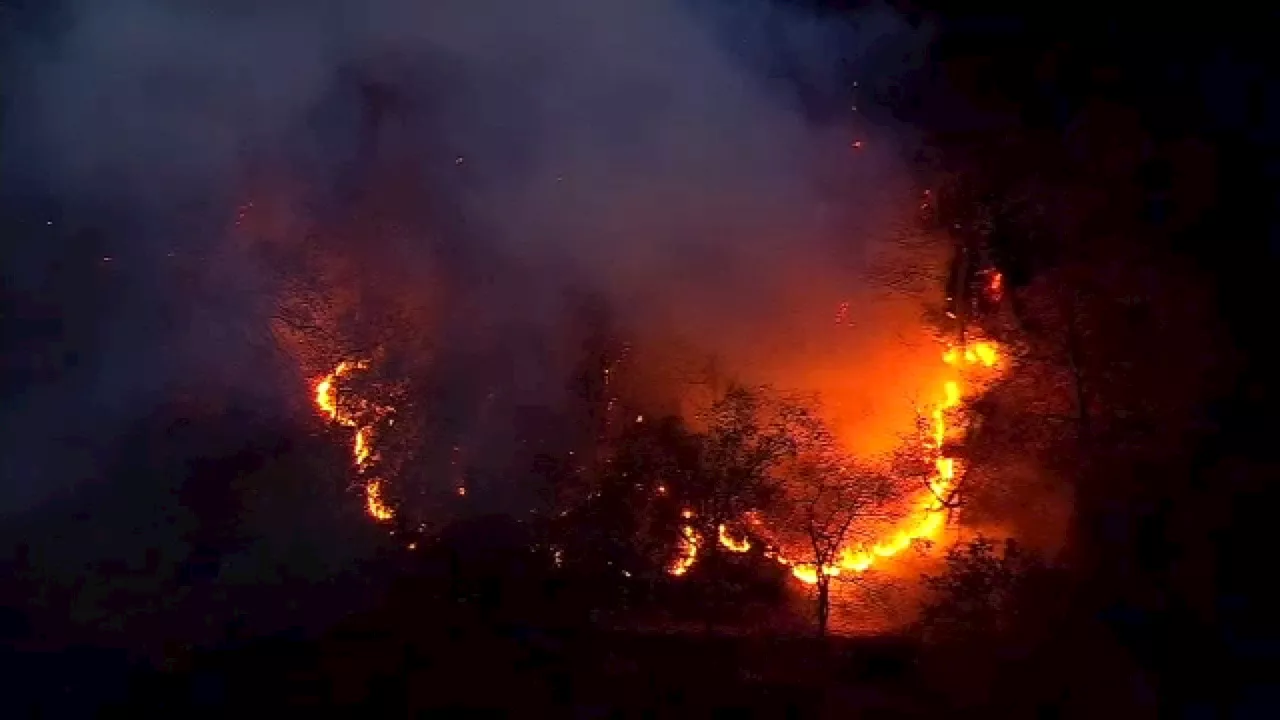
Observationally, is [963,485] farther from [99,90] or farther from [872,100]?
[99,90]

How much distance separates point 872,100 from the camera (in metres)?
16.5

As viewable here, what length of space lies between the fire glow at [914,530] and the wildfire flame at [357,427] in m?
4.28

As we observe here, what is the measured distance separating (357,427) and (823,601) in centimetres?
708

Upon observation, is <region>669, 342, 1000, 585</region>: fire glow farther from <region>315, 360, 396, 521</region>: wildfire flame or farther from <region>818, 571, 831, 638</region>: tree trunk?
<region>315, 360, 396, 521</region>: wildfire flame

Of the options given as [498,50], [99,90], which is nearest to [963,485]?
[498,50]

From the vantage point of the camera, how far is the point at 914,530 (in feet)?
44.2

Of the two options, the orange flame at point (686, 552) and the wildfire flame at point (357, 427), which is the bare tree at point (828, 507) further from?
the wildfire flame at point (357, 427)

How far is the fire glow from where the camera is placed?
43.5 feet

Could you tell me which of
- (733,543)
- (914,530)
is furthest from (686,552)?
(914,530)

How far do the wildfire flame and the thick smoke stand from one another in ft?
2.63

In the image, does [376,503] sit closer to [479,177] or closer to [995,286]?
[479,177]

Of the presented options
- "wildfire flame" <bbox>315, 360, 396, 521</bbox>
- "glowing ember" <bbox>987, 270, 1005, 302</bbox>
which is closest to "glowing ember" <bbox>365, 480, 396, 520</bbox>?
"wildfire flame" <bbox>315, 360, 396, 521</bbox>

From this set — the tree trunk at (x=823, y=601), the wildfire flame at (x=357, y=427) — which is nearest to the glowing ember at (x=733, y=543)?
the tree trunk at (x=823, y=601)

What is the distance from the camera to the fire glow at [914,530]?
522 inches
